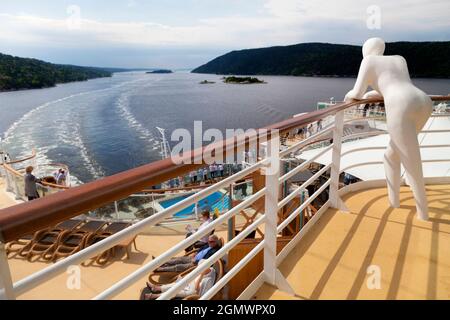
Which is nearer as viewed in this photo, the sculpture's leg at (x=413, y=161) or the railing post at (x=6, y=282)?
the railing post at (x=6, y=282)

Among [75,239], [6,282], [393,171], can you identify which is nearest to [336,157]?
[393,171]

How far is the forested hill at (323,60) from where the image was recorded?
53406 mm

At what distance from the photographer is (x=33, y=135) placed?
25.5 metres

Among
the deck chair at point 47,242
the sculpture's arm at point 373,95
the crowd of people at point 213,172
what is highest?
the sculpture's arm at point 373,95

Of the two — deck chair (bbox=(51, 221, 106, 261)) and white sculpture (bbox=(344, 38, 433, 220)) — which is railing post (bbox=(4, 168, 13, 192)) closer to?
deck chair (bbox=(51, 221, 106, 261))

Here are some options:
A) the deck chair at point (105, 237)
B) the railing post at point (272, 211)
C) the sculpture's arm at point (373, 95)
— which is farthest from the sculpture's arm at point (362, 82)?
the deck chair at point (105, 237)

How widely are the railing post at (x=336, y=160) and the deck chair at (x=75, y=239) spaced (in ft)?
11.5

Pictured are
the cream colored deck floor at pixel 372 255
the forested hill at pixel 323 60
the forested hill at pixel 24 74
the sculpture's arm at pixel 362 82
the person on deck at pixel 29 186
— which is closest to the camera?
the cream colored deck floor at pixel 372 255

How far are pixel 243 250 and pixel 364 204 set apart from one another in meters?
1.19

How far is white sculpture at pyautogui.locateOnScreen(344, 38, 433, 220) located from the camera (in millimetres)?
2094

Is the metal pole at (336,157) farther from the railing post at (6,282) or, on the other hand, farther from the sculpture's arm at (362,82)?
the railing post at (6,282)

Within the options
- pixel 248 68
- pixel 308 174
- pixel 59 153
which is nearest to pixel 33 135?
pixel 59 153

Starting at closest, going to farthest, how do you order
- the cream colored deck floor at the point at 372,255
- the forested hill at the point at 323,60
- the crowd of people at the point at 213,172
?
1. the cream colored deck floor at the point at 372,255
2. the crowd of people at the point at 213,172
3. the forested hill at the point at 323,60
